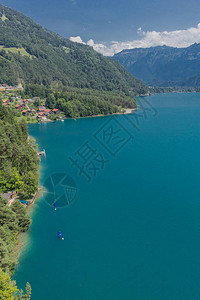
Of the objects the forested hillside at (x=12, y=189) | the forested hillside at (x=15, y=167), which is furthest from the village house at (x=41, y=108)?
the forested hillside at (x=15, y=167)

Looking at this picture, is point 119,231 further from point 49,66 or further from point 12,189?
point 49,66

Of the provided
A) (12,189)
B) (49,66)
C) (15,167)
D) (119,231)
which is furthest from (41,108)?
(49,66)

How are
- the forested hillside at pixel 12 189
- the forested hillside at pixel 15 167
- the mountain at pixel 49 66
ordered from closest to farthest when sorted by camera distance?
1. the forested hillside at pixel 12 189
2. the forested hillside at pixel 15 167
3. the mountain at pixel 49 66

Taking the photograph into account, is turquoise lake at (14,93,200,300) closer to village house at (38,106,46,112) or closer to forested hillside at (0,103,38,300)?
forested hillside at (0,103,38,300)

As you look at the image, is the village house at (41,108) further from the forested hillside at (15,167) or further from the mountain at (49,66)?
the forested hillside at (15,167)

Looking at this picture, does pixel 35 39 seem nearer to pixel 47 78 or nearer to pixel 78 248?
pixel 47 78

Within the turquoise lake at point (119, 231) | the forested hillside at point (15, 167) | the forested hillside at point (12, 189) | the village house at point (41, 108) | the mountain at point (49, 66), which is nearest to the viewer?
the forested hillside at point (12, 189)
